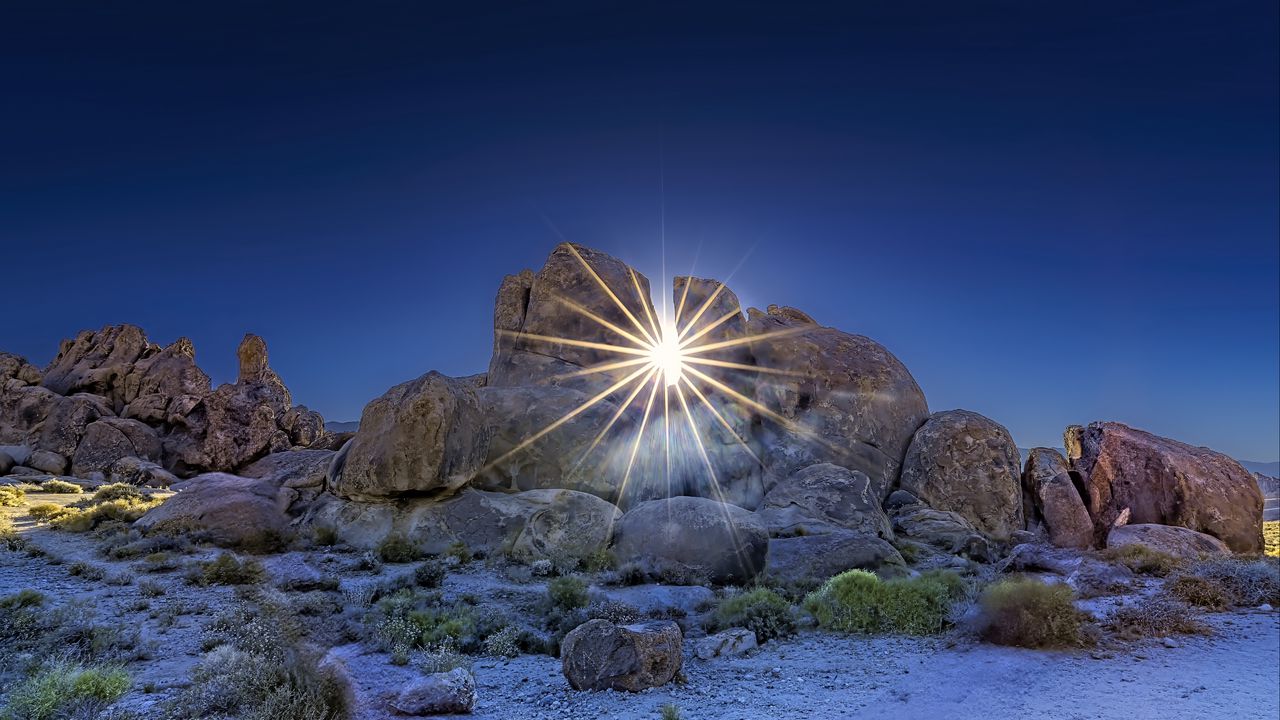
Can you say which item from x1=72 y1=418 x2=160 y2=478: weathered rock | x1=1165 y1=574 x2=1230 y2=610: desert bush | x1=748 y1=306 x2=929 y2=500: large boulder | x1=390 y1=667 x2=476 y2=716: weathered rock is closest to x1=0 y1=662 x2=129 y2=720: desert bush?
x1=390 y1=667 x2=476 y2=716: weathered rock

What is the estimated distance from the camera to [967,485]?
1041 inches

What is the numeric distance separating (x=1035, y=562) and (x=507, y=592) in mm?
12600

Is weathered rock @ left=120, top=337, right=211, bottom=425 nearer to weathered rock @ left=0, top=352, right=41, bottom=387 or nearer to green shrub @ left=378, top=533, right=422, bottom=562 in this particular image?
weathered rock @ left=0, top=352, right=41, bottom=387

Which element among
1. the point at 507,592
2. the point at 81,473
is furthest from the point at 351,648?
the point at 81,473

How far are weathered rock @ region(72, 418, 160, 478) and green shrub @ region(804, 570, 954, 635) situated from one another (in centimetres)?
4218

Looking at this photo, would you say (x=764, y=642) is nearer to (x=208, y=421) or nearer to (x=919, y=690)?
(x=919, y=690)

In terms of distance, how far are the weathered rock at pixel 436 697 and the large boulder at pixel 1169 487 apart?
2664 centimetres

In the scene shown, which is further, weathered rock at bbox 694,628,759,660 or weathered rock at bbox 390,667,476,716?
weathered rock at bbox 694,628,759,660

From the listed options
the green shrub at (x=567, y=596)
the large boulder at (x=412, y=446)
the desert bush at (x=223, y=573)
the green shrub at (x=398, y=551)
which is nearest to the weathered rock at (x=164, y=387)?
the large boulder at (x=412, y=446)

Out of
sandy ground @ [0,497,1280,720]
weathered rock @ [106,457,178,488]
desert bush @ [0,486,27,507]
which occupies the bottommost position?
sandy ground @ [0,497,1280,720]

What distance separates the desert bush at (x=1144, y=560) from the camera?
56.6 ft

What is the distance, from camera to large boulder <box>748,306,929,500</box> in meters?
27.6

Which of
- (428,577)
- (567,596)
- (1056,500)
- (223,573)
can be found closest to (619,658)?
(567,596)

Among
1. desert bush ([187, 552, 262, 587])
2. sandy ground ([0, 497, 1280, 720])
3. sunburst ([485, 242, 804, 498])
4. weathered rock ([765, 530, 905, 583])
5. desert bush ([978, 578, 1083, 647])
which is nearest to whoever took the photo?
sandy ground ([0, 497, 1280, 720])
